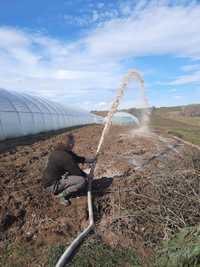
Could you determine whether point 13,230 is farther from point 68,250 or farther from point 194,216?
point 194,216

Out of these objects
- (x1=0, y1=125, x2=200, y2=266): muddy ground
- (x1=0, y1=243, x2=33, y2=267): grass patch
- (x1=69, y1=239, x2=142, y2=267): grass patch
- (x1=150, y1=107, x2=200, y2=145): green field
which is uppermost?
(x1=0, y1=125, x2=200, y2=266): muddy ground

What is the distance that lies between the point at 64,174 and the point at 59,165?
0.24 metres

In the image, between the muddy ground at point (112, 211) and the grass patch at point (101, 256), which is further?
the muddy ground at point (112, 211)

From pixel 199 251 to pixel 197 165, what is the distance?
3340 mm

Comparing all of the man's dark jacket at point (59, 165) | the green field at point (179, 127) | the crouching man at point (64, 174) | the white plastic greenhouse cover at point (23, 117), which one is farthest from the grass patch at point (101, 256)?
the green field at point (179, 127)

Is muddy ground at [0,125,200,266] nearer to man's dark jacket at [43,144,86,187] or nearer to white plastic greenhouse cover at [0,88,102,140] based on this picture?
man's dark jacket at [43,144,86,187]

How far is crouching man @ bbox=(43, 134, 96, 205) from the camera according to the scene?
5508 mm

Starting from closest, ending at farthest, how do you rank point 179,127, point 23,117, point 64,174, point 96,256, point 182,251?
point 182,251, point 96,256, point 64,174, point 23,117, point 179,127

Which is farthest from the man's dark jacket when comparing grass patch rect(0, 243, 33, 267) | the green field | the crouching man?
the green field

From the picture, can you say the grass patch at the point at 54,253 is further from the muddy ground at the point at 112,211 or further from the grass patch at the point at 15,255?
the grass patch at the point at 15,255

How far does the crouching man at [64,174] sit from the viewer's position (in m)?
5.51

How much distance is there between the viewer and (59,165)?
5516 mm

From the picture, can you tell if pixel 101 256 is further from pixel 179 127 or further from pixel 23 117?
pixel 179 127

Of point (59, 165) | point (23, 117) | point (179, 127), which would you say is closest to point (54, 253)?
point (59, 165)
